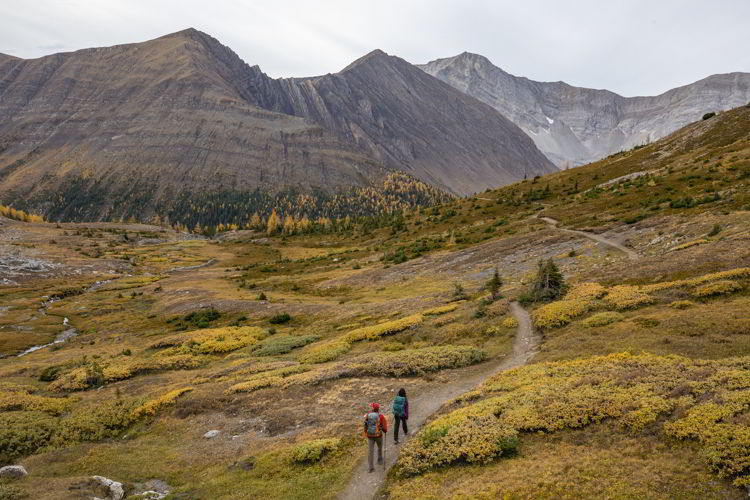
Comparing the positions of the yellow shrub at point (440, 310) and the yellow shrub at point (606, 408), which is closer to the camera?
the yellow shrub at point (606, 408)

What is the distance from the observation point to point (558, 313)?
2875cm

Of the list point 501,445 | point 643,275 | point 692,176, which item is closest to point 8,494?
point 501,445

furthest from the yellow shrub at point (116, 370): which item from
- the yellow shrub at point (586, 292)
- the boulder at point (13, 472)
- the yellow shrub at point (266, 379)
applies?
the yellow shrub at point (586, 292)

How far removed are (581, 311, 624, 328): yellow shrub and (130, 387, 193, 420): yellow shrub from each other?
27980mm

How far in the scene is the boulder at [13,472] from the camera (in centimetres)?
1832

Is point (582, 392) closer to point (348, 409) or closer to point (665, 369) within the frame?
point (665, 369)

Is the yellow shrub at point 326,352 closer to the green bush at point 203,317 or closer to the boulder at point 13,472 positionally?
the boulder at point 13,472

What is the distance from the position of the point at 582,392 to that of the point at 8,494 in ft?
75.0

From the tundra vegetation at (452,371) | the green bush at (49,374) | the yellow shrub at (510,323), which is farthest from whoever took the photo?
the green bush at (49,374)

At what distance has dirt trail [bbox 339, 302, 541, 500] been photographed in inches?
612

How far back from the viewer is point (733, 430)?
37.2 ft

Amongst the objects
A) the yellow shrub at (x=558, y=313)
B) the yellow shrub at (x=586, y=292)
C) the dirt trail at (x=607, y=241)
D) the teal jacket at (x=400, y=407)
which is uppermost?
the dirt trail at (x=607, y=241)

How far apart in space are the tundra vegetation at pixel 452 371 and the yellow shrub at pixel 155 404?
164mm

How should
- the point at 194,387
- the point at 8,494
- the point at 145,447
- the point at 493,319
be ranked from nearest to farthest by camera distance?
the point at 8,494
the point at 145,447
the point at 194,387
the point at 493,319
